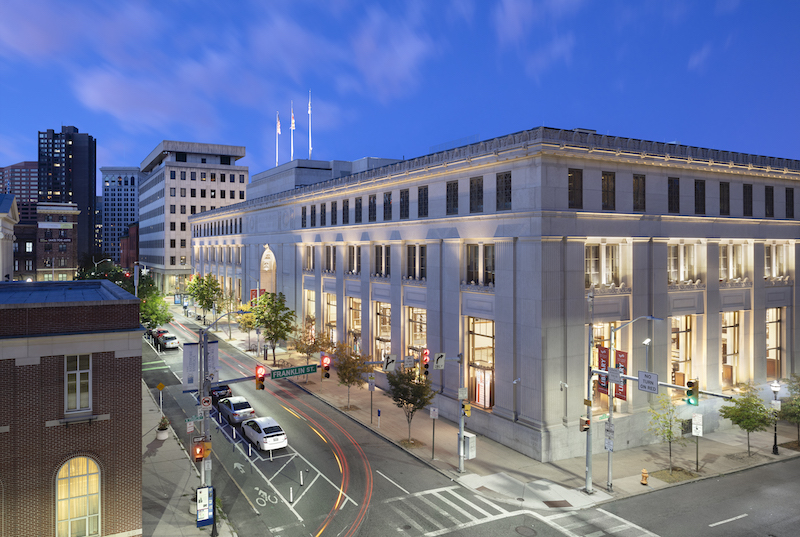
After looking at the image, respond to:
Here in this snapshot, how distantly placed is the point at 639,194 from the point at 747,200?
12475 millimetres

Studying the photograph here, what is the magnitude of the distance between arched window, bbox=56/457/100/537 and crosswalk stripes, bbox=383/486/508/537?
11479 mm

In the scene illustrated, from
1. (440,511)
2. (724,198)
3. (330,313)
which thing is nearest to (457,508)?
(440,511)

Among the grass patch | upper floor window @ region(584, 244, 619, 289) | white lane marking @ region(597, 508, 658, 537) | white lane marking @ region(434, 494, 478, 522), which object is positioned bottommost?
the grass patch

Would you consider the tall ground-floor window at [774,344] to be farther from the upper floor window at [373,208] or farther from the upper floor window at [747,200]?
the upper floor window at [373,208]

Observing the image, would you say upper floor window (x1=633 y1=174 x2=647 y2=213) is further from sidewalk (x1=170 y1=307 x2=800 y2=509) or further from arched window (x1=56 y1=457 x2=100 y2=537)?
arched window (x1=56 y1=457 x2=100 y2=537)

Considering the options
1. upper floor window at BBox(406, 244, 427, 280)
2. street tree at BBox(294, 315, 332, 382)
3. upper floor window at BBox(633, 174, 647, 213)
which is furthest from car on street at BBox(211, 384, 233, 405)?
upper floor window at BBox(633, 174, 647, 213)

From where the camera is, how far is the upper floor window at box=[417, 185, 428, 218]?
132 ft

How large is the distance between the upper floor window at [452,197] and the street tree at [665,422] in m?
17.5

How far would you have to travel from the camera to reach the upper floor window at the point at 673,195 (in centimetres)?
3575

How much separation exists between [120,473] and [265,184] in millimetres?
69988

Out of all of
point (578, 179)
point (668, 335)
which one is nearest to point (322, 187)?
point (578, 179)

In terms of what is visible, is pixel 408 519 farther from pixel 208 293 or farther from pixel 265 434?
pixel 208 293

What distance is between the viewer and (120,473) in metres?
19.3

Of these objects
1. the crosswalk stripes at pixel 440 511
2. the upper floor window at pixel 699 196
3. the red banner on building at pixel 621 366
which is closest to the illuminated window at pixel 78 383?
the crosswalk stripes at pixel 440 511
